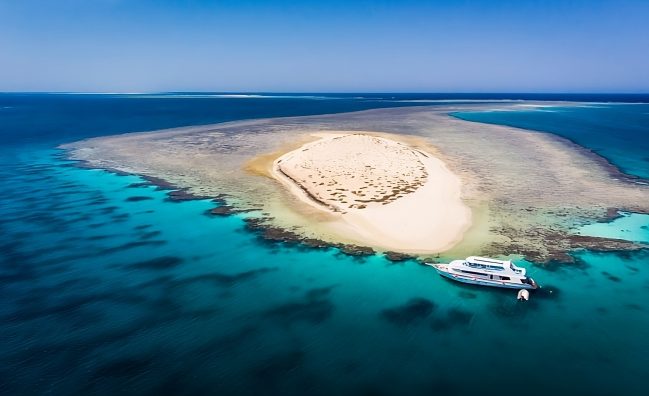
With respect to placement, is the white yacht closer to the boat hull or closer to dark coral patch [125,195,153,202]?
the boat hull

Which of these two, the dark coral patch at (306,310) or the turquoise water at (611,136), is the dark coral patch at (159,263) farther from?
the turquoise water at (611,136)

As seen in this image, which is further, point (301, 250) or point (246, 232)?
point (246, 232)

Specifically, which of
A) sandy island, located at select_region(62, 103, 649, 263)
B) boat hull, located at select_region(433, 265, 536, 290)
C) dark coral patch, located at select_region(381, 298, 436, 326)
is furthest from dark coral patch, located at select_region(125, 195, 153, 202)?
boat hull, located at select_region(433, 265, 536, 290)

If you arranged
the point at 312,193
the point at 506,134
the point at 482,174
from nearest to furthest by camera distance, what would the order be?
the point at 312,193, the point at 482,174, the point at 506,134

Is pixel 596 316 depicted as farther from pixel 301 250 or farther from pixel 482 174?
pixel 482 174

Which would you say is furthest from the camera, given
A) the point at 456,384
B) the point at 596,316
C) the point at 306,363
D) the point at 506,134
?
the point at 506,134

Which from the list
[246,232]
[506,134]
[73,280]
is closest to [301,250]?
[246,232]

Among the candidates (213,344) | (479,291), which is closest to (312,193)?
(479,291)
